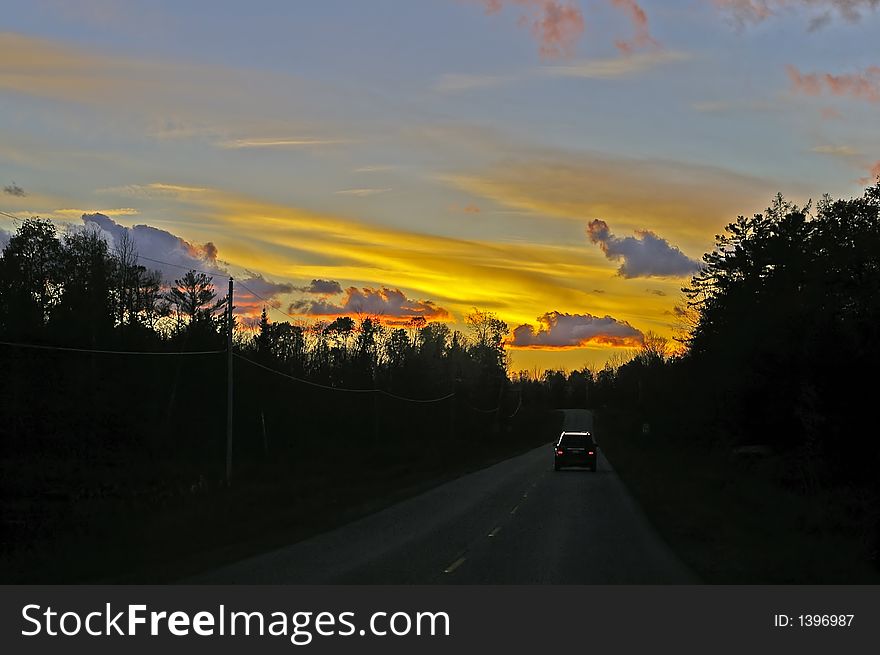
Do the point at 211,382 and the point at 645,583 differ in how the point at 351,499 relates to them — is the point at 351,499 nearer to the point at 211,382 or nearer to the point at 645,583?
the point at 645,583

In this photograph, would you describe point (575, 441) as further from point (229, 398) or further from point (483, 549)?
point (483, 549)

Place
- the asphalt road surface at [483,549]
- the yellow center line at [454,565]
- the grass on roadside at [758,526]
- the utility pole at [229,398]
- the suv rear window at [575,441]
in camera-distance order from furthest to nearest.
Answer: the suv rear window at [575,441], the utility pole at [229,398], the grass on roadside at [758,526], the yellow center line at [454,565], the asphalt road surface at [483,549]

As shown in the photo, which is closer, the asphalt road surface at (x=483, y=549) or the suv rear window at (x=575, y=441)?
the asphalt road surface at (x=483, y=549)

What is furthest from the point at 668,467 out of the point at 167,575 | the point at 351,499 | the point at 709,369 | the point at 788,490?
the point at 167,575

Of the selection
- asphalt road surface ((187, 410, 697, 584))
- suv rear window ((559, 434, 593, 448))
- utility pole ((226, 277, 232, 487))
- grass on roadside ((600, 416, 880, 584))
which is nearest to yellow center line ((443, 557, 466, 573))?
asphalt road surface ((187, 410, 697, 584))

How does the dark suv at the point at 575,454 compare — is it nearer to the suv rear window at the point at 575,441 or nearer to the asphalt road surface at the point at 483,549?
the suv rear window at the point at 575,441

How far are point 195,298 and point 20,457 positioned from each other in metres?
39.0

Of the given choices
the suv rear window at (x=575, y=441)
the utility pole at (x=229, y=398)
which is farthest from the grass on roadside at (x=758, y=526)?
the utility pole at (x=229, y=398)

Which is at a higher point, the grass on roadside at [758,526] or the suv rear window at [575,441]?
the suv rear window at [575,441]

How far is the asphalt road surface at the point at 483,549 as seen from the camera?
14641 millimetres

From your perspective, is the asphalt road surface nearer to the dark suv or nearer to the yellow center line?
the yellow center line

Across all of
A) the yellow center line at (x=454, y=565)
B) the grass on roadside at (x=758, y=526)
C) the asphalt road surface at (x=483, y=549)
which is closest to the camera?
the asphalt road surface at (x=483, y=549)

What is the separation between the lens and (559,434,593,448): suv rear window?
51.9m

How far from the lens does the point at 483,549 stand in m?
18.6
